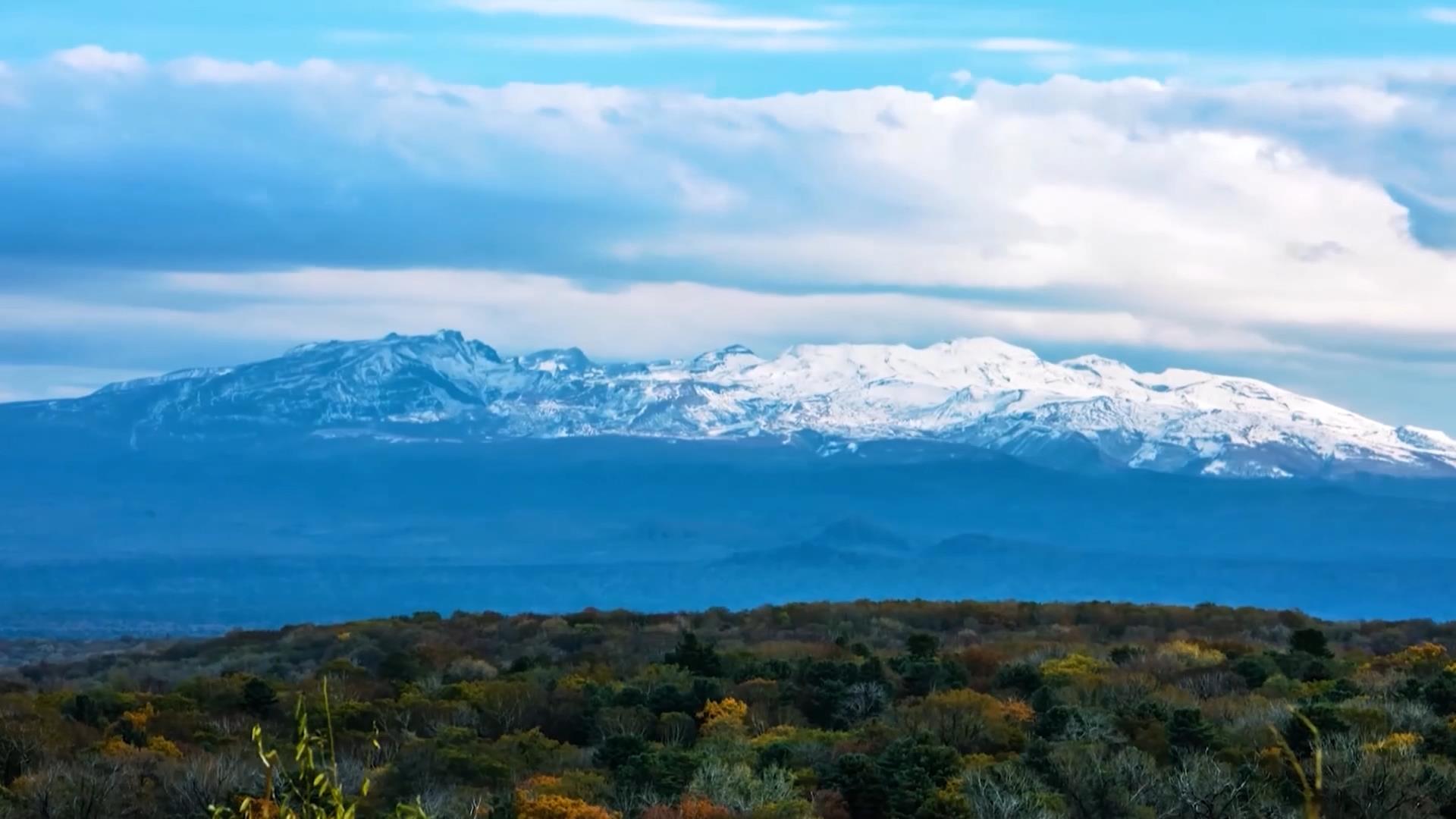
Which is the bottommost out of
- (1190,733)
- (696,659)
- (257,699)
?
(257,699)

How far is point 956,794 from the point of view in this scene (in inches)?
1267

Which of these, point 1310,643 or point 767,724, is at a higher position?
point 1310,643

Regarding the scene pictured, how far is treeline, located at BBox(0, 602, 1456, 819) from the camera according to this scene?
31828 millimetres

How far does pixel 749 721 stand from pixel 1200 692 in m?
9.41

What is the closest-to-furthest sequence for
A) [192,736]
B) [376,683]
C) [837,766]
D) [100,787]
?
1. [100,787]
2. [837,766]
3. [192,736]
4. [376,683]

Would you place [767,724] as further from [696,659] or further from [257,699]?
[257,699]

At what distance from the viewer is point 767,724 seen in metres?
42.9

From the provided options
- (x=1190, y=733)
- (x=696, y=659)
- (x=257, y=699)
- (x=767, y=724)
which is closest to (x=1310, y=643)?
(x=696, y=659)

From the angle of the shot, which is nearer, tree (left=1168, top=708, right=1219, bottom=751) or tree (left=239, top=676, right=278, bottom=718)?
tree (left=1168, top=708, right=1219, bottom=751)

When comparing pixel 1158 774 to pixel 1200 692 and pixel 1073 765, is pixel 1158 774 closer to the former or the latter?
pixel 1073 765

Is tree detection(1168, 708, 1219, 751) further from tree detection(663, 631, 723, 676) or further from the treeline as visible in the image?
tree detection(663, 631, 723, 676)

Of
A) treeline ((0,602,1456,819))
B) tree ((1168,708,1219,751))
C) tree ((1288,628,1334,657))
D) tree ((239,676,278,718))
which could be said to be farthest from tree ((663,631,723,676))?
tree ((1168,708,1219,751))

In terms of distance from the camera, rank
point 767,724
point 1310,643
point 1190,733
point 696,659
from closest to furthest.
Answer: point 1190,733 < point 767,724 < point 696,659 < point 1310,643

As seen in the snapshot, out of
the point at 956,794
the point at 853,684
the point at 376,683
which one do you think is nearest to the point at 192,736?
the point at 376,683
